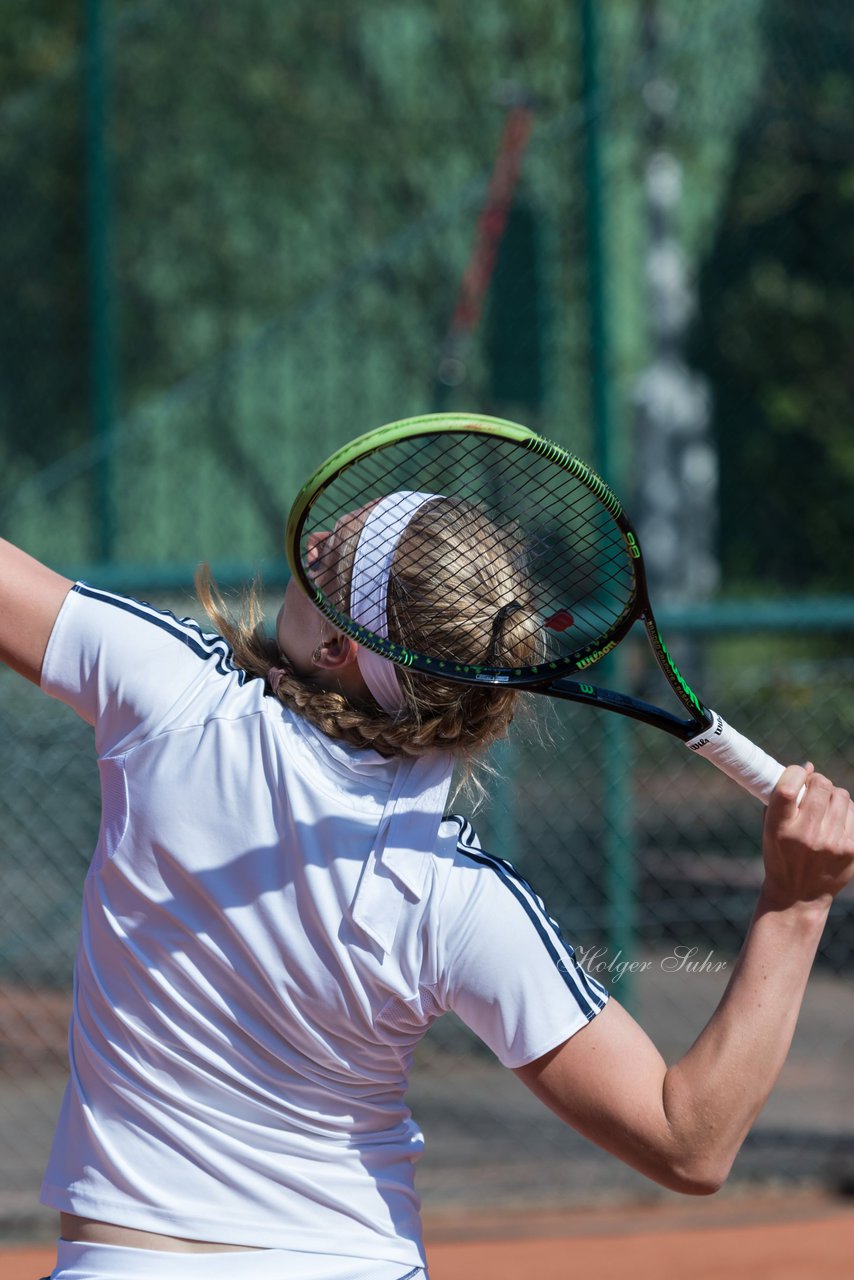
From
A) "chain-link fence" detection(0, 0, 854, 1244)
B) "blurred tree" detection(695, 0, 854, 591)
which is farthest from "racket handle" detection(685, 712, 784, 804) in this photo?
"blurred tree" detection(695, 0, 854, 591)

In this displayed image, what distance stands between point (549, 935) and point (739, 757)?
0.35 meters

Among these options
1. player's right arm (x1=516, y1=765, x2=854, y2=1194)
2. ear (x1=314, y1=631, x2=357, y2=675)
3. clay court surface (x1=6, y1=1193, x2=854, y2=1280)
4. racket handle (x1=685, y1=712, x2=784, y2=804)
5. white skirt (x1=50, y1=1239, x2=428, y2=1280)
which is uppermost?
ear (x1=314, y1=631, x2=357, y2=675)

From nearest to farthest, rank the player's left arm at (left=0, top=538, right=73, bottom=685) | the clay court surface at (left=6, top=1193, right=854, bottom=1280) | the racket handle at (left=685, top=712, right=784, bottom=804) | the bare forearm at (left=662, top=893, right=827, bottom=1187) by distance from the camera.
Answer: the bare forearm at (left=662, top=893, right=827, bottom=1187), the player's left arm at (left=0, top=538, right=73, bottom=685), the racket handle at (left=685, top=712, right=784, bottom=804), the clay court surface at (left=6, top=1193, right=854, bottom=1280)

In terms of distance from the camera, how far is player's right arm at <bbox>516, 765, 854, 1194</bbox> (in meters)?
1.45

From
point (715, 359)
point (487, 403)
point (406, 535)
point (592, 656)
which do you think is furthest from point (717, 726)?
point (715, 359)

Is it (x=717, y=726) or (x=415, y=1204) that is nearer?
(x=415, y=1204)

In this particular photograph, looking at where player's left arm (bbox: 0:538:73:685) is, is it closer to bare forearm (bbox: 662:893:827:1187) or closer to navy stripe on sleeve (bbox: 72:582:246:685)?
navy stripe on sleeve (bbox: 72:582:246:685)

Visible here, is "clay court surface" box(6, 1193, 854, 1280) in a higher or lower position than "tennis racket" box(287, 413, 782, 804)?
lower

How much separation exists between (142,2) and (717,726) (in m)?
7.34

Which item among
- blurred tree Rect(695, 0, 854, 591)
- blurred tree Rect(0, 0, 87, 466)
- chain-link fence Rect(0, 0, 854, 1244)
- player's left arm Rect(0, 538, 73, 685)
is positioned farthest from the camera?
blurred tree Rect(0, 0, 87, 466)

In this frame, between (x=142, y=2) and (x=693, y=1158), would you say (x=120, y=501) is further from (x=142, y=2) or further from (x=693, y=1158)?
(x=693, y=1158)

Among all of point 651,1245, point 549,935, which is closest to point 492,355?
point 651,1245

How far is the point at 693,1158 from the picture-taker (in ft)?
4.79

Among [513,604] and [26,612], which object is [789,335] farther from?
[26,612]
